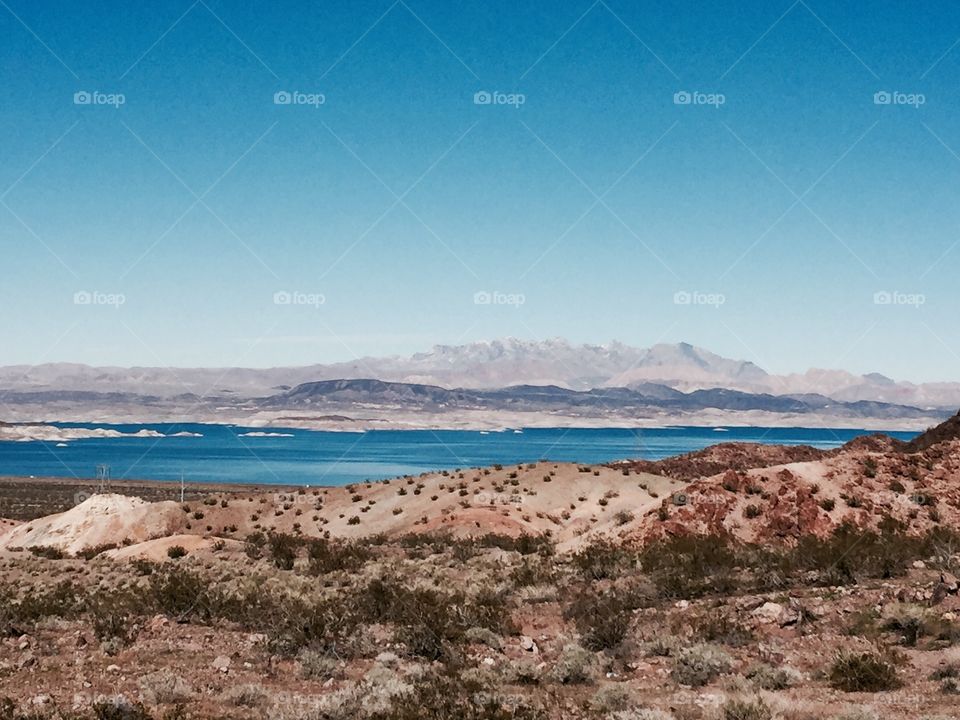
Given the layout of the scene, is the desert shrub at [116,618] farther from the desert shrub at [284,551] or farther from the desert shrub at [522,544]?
the desert shrub at [522,544]

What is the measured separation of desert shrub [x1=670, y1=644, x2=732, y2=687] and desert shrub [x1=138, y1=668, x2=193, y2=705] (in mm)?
6760

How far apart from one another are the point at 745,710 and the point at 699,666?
243cm

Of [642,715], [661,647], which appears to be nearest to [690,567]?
[661,647]

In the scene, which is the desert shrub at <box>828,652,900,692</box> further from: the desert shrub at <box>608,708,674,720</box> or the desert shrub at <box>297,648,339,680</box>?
the desert shrub at <box>297,648,339,680</box>

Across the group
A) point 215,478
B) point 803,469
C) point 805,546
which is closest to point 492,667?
point 805,546

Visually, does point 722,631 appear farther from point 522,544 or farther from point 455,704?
point 522,544

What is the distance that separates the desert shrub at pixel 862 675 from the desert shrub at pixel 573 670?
3.31 m

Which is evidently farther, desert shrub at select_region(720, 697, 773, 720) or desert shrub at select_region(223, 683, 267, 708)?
desert shrub at select_region(223, 683, 267, 708)

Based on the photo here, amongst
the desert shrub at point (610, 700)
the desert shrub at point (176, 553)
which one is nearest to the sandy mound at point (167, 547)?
the desert shrub at point (176, 553)

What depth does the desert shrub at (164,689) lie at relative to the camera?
10523mm

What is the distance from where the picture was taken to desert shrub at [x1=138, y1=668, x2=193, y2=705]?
34.5ft

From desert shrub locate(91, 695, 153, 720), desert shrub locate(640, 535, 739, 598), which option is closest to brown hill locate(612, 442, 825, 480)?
desert shrub locate(640, 535, 739, 598)

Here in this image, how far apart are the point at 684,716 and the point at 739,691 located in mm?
1595

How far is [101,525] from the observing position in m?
50.1
